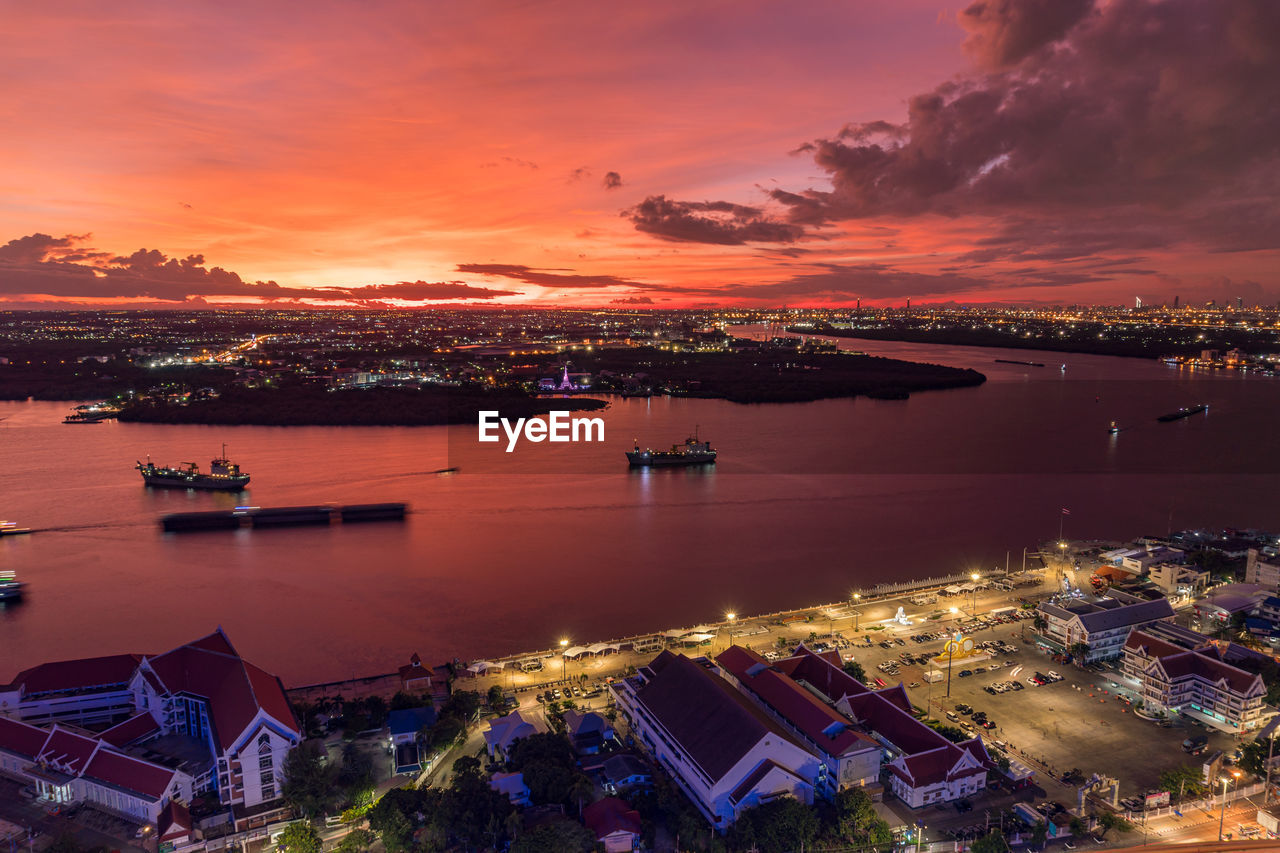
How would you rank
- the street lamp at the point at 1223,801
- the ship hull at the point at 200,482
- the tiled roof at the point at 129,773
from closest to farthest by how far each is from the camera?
1. the street lamp at the point at 1223,801
2. the tiled roof at the point at 129,773
3. the ship hull at the point at 200,482

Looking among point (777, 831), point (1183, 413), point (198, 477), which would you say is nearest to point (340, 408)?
point (198, 477)

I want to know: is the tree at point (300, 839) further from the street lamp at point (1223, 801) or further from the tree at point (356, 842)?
the street lamp at point (1223, 801)

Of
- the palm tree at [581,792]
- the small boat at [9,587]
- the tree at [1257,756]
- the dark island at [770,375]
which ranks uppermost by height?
the dark island at [770,375]

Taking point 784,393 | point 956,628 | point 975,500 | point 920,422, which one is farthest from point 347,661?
point 784,393

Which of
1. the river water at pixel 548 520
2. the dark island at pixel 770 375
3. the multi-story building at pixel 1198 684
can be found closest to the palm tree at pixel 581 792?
the river water at pixel 548 520

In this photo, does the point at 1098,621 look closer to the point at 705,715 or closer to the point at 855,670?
the point at 855,670

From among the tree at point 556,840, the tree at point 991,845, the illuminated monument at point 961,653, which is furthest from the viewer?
the illuminated monument at point 961,653

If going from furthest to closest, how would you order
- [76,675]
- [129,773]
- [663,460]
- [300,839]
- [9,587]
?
[663,460] < [9,587] < [76,675] < [129,773] < [300,839]

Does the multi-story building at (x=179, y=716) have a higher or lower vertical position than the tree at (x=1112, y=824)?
higher
